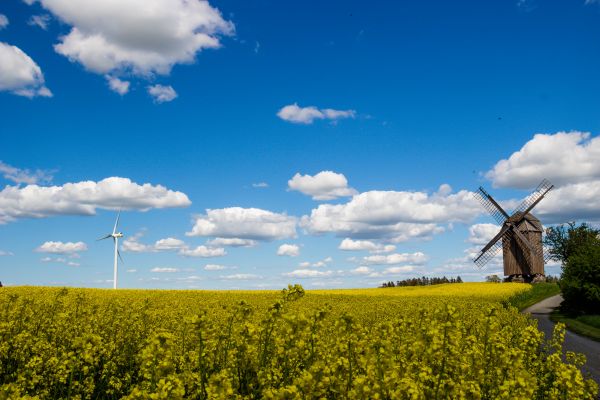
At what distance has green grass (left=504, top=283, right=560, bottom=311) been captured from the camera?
46.9 meters

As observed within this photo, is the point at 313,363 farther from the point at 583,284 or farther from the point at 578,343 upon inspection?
the point at 583,284

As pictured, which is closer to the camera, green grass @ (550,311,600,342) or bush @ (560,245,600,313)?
green grass @ (550,311,600,342)

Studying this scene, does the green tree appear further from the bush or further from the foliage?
the foliage

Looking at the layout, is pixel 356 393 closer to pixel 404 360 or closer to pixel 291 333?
pixel 291 333

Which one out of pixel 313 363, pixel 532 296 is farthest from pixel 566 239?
pixel 313 363

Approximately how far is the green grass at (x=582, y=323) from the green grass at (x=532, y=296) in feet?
25.6

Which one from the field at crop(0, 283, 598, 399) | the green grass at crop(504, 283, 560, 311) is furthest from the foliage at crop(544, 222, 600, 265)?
the field at crop(0, 283, 598, 399)

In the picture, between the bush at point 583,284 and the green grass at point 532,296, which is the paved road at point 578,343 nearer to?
the bush at point 583,284

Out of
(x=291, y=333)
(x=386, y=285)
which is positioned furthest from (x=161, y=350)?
(x=386, y=285)

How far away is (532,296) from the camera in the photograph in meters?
52.3

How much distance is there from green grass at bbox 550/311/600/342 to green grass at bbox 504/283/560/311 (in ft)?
25.6

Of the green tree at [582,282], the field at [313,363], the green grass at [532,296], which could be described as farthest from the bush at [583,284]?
the field at [313,363]

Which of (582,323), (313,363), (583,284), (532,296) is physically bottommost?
(582,323)

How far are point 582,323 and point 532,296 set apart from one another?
1965cm
